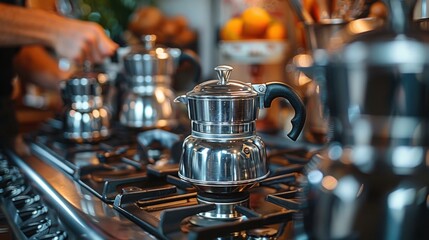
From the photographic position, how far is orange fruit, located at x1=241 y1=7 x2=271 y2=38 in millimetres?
1496

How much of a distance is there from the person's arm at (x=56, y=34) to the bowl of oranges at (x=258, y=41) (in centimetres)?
35

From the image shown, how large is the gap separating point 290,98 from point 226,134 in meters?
0.09

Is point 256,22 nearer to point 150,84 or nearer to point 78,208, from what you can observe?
point 150,84

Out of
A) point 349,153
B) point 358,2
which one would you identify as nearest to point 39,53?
point 358,2

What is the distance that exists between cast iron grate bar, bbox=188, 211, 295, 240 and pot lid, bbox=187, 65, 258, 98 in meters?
0.15

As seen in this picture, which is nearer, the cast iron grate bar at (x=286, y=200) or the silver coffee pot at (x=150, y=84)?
the cast iron grate bar at (x=286, y=200)

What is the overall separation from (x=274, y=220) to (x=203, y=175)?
105 millimetres

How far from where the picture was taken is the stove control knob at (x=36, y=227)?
0.80 meters

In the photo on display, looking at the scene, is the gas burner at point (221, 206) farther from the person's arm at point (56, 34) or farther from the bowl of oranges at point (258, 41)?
the bowl of oranges at point (258, 41)

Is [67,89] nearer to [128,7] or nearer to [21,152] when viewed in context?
[21,152]

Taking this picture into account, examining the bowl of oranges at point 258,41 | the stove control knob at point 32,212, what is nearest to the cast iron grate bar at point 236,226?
the stove control knob at point 32,212

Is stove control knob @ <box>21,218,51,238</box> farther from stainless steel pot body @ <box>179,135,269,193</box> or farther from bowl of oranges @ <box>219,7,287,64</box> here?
bowl of oranges @ <box>219,7,287,64</box>

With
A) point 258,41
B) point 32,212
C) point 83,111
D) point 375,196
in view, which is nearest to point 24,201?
point 32,212

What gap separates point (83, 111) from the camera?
1208 mm
